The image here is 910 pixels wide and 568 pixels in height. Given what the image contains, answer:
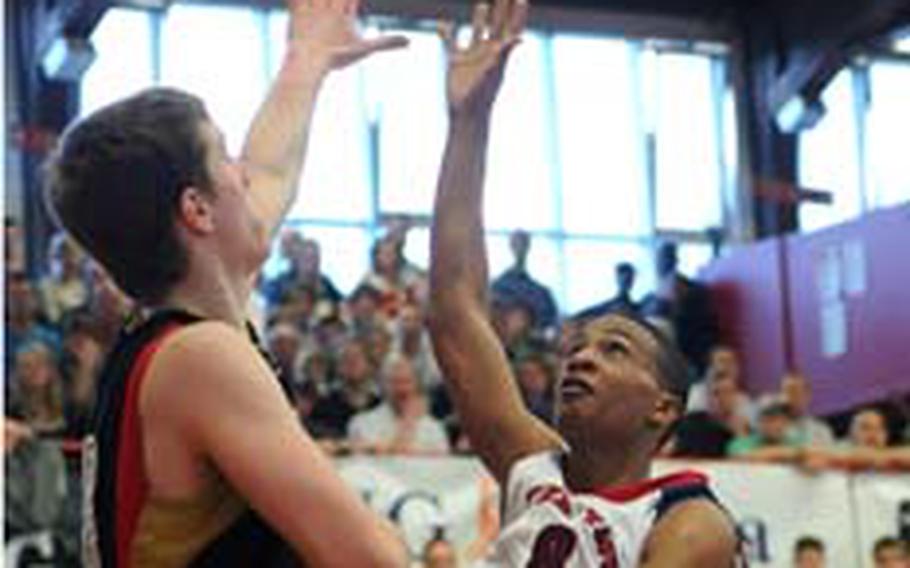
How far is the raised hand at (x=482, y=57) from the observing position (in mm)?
3623

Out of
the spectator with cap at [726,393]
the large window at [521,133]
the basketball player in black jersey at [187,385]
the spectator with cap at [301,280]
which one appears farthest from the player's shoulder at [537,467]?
the large window at [521,133]

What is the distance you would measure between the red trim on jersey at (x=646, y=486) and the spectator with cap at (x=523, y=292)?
7.19 metres

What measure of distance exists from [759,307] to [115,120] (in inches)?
460

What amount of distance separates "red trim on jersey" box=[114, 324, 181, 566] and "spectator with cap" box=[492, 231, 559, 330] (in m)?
8.42

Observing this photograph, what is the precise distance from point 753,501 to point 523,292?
2804mm

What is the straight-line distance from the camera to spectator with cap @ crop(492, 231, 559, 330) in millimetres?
10969

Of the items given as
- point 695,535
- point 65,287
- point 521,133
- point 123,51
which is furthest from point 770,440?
point 521,133

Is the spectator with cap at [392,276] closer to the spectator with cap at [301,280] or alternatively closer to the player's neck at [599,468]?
the spectator with cap at [301,280]

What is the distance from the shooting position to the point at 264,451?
2.21 metres

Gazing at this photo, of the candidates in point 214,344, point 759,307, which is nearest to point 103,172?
point 214,344

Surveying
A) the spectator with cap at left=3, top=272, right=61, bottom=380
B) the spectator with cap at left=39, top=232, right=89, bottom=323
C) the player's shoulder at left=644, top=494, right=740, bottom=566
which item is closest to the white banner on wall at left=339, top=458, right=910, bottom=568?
the spectator with cap at left=3, top=272, right=61, bottom=380

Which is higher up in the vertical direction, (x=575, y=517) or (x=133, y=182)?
(x=133, y=182)

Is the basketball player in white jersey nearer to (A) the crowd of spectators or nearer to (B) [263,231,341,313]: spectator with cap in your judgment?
(A) the crowd of spectators

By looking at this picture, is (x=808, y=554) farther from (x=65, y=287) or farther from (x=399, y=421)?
(x=65, y=287)
